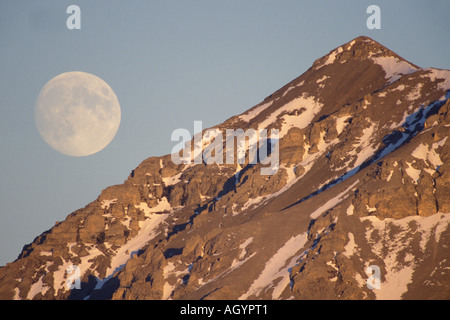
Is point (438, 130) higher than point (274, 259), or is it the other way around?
point (438, 130)

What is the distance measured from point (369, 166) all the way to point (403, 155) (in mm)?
10173

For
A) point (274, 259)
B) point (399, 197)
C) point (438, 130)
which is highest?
point (438, 130)

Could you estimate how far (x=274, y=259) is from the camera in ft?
573

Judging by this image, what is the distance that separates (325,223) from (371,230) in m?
10.0

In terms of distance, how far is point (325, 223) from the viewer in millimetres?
175625
